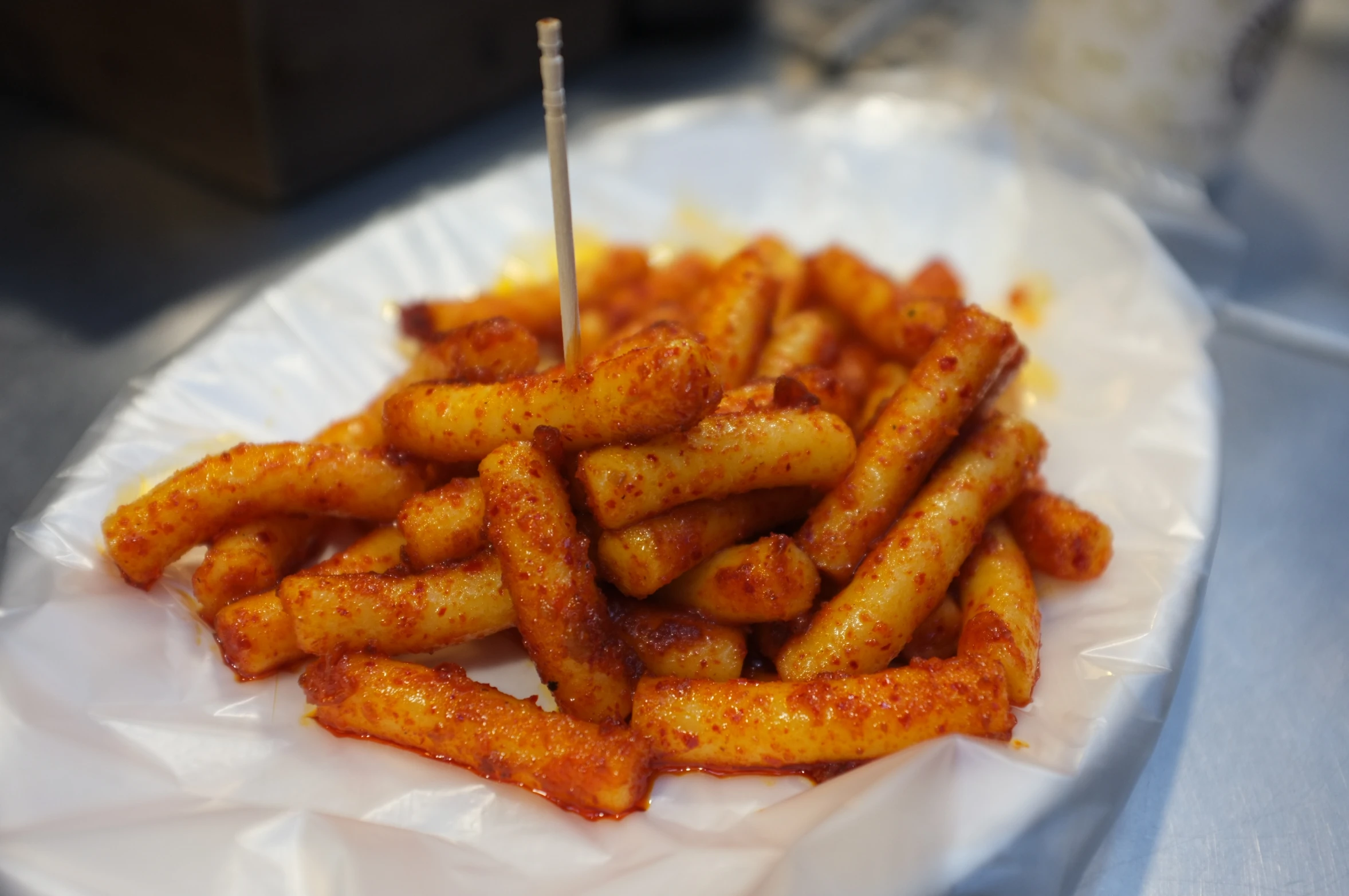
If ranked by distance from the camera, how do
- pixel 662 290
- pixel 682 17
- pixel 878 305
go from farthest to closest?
1. pixel 682 17
2. pixel 662 290
3. pixel 878 305

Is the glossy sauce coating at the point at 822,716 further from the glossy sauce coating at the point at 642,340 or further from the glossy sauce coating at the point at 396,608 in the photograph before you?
the glossy sauce coating at the point at 642,340

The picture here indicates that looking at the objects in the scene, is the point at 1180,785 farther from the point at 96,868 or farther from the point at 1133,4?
the point at 1133,4

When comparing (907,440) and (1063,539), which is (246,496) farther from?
(1063,539)

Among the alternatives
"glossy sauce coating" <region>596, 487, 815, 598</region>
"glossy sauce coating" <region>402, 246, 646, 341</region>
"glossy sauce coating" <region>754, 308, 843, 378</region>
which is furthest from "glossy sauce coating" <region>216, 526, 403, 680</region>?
"glossy sauce coating" <region>754, 308, 843, 378</region>

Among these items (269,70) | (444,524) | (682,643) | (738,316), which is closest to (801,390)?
(738,316)

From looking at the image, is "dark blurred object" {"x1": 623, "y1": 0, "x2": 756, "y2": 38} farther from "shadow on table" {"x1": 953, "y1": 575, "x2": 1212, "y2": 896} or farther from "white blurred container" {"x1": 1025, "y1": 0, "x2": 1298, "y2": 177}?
"shadow on table" {"x1": 953, "y1": 575, "x2": 1212, "y2": 896}

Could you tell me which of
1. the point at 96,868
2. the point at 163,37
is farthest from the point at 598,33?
the point at 96,868
